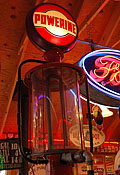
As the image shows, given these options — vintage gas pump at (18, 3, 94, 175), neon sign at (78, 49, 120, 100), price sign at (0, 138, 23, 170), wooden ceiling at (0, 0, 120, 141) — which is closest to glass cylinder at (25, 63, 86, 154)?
vintage gas pump at (18, 3, 94, 175)

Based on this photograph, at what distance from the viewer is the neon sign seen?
2.41m

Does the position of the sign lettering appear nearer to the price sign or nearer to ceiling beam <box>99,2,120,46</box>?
the price sign

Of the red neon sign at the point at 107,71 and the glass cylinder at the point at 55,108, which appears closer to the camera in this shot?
the glass cylinder at the point at 55,108

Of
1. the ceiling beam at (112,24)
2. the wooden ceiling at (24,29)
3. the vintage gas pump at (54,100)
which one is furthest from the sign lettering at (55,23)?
the ceiling beam at (112,24)

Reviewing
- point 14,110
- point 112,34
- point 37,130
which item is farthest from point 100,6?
point 14,110

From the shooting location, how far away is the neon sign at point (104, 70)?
2.41m

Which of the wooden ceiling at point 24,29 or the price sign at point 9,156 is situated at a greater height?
the wooden ceiling at point 24,29

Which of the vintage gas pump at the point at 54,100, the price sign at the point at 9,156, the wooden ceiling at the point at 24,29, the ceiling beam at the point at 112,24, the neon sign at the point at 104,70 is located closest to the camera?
the vintage gas pump at the point at 54,100

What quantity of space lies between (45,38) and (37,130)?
1.67 ft

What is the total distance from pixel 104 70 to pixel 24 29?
1.76 metres

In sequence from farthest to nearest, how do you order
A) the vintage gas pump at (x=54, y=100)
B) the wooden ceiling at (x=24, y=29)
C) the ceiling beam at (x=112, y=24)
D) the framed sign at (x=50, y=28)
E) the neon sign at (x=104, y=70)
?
the ceiling beam at (x=112, y=24), the wooden ceiling at (x=24, y=29), the neon sign at (x=104, y=70), the framed sign at (x=50, y=28), the vintage gas pump at (x=54, y=100)

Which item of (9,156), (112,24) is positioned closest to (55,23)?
(9,156)

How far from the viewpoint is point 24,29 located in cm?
371

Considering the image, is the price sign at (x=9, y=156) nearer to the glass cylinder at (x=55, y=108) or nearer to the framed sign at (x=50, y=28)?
the glass cylinder at (x=55, y=108)
